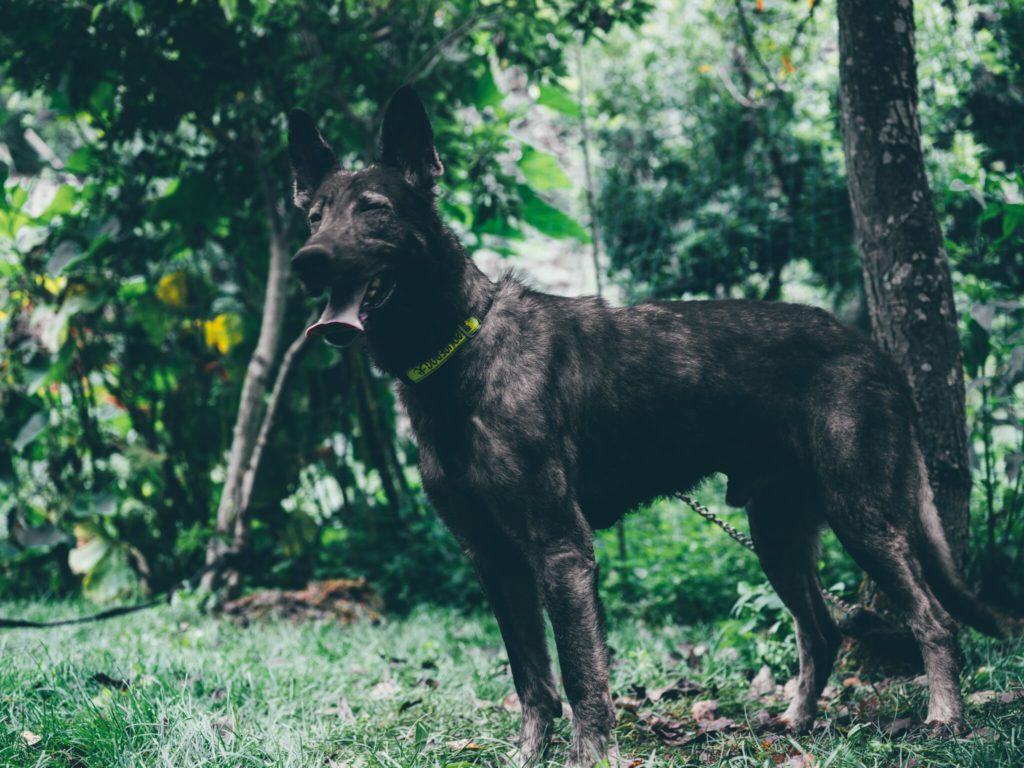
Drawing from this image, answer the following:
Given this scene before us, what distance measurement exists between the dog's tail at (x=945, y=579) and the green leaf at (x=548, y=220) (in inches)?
144

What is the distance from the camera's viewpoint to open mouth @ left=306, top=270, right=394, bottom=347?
230cm

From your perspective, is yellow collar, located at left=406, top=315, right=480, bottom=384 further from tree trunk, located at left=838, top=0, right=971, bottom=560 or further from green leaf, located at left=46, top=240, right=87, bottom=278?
green leaf, located at left=46, top=240, right=87, bottom=278

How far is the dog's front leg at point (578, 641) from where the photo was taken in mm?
2461

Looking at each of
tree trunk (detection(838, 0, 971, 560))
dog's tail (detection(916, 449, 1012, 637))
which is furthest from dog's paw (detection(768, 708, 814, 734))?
tree trunk (detection(838, 0, 971, 560))

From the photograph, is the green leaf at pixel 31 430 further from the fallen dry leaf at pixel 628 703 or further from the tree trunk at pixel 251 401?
the fallen dry leaf at pixel 628 703

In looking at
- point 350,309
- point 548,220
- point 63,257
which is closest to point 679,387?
point 350,309

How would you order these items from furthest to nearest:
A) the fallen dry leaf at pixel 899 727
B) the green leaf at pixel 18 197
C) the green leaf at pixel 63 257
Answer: the green leaf at pixel 18 197, the green leaf at pixel 63 257, the fallen dry leaf at pixel 899 727

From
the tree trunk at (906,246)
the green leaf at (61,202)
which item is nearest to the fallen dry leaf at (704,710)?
the tree trunk at (906,246)

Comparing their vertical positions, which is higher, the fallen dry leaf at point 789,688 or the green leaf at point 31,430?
the green leaf at point 31,430

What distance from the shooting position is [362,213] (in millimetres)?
2496

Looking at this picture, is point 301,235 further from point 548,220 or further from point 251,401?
point 548,220

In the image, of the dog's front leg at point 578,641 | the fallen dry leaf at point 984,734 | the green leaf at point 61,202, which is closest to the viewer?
the fallen dry leaf at point 984,734

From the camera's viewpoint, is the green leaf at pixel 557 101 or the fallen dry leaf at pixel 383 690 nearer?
the fallen dry leaf at pixel 383 690

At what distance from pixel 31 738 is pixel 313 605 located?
285cm
